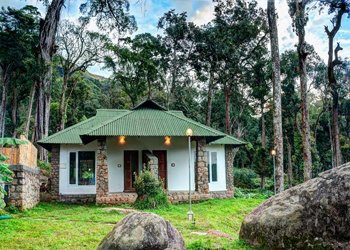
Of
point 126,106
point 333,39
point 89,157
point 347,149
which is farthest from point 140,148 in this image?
point 347,149

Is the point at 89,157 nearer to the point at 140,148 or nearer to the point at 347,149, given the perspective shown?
the point at 140,148

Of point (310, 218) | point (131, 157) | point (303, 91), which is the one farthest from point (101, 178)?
point (310, 218)

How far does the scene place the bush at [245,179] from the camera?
32.8 metres

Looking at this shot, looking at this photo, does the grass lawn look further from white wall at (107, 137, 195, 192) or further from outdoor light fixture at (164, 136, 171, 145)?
white wall at (107, 137, 195, 192)

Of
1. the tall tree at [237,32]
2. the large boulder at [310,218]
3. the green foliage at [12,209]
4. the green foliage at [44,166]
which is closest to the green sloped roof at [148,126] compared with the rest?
the green foliage at [12,209]

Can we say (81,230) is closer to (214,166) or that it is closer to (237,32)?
(214,166)

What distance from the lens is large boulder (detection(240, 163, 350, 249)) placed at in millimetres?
5770

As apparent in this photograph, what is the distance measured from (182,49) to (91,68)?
30.6ft

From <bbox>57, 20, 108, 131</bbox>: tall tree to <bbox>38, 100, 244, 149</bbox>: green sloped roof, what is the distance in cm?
1411

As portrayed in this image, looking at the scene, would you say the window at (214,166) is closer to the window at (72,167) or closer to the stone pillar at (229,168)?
the stone pillar at (229,168)

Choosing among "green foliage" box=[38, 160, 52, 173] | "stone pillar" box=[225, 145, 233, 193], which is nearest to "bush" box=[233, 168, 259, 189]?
"stone pillar" box=[225, 145, 233, 193]

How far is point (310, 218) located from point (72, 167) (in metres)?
16.2

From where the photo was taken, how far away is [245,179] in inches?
1314

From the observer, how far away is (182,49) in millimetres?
36250
